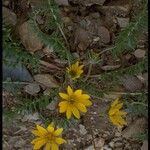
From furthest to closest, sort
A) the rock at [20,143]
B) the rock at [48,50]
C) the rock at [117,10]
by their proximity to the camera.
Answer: the rock at [117,10] → the rock at [48,50] → the rock at [20,143]

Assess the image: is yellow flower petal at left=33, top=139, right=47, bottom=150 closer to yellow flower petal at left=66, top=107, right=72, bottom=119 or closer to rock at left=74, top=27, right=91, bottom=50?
yellow flower petal at left=66, top=107, right=72, bottom=119

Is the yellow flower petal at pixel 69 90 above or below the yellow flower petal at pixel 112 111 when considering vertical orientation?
above

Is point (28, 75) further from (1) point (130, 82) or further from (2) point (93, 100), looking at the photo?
(1) point (130, 82)

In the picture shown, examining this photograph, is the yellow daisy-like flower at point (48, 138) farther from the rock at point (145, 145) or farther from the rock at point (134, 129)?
the rock at point (145, 145)

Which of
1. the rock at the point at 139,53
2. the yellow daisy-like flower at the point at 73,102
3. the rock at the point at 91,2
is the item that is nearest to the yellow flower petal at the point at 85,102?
the yellow daisy-like flower at the point at 73,102

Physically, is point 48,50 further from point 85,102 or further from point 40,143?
point 40,143

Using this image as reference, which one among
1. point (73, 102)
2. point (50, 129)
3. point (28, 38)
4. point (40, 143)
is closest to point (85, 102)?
point (73, 102)

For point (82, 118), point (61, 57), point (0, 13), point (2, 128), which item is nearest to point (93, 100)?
point (82, 118)
